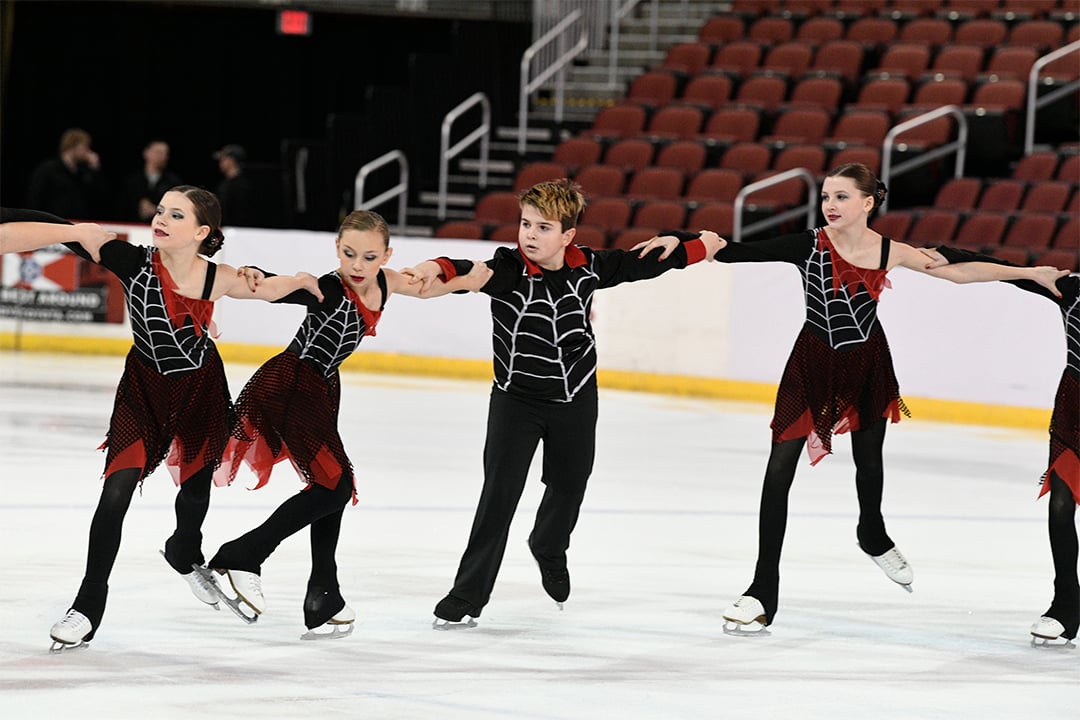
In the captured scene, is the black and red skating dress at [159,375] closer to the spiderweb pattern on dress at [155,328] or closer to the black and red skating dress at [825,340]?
the spiderweb pattern on dress at [155,328]

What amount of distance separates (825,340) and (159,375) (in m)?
2.07

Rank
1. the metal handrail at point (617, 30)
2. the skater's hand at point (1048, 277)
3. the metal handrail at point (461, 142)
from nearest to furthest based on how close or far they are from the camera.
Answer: the skater's hand at point (1048, 277) < the metal handrail at point (461, 142) < the metal handrail at point (617, 30)

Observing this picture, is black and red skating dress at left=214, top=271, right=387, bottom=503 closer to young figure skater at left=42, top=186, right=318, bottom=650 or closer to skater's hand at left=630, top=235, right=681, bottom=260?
young figure skater at left=42, top=186, right=318, bottom=650

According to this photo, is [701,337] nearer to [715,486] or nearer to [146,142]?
[715,486]

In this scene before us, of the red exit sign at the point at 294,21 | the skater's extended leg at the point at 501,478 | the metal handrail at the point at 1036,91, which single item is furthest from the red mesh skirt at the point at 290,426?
the red exit sign at the point at 294,21

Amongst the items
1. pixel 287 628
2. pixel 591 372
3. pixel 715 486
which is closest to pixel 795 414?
pixel 591 372

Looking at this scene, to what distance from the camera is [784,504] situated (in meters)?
5.45

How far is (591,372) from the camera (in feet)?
17.7

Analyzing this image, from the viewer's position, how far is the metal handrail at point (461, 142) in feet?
53.1

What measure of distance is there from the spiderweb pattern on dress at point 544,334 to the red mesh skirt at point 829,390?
0.66 m

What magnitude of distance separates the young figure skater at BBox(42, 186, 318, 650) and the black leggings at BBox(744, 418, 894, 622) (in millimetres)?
1552

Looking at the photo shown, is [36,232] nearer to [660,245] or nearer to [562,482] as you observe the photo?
[562,482]

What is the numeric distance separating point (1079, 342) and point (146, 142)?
1415 cm

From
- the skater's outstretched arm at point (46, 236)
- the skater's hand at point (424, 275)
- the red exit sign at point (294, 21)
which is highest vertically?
the red exit sign at point (294, 21)
